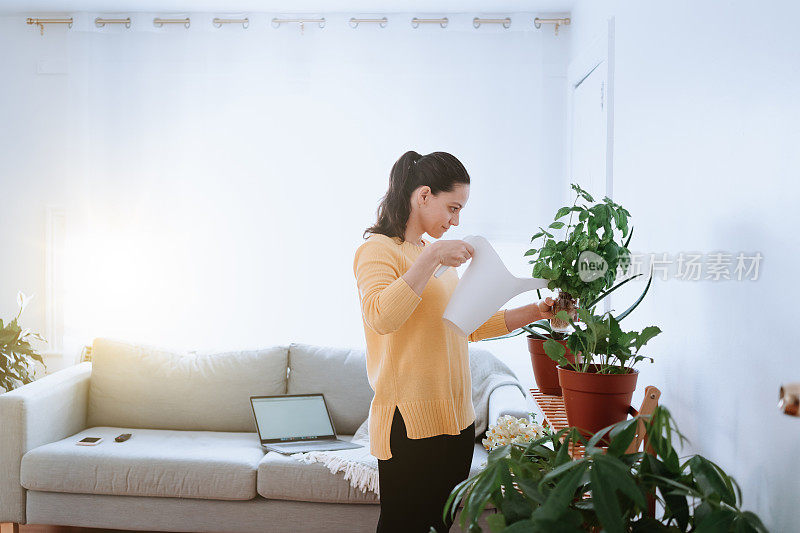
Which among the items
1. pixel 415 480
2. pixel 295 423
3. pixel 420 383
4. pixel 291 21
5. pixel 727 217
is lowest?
pixel 295 423

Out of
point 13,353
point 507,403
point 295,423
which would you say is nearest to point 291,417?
point 295,423

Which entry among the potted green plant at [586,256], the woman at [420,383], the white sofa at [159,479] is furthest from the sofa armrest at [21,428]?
the potted green plant at [586,256]

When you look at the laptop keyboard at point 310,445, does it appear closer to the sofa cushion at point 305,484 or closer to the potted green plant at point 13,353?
the sofa cushion at point 305,484

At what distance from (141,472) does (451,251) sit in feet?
5.88

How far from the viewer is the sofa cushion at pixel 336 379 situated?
9.89 feet

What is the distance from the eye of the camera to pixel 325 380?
308 centimetres

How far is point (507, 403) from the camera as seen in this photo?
104 inches

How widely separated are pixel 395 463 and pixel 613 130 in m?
1.51

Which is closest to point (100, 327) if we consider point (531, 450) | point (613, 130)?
point (613, 130)

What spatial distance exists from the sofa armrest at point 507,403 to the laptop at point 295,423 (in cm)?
58

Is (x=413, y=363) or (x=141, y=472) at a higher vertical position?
(x=413, y=363)

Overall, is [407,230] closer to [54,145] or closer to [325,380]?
[325,380]

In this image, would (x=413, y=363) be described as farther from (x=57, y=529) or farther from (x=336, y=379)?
(x=57, y=529)

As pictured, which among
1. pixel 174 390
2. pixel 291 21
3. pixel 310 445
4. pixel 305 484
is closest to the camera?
pixel 305 484
